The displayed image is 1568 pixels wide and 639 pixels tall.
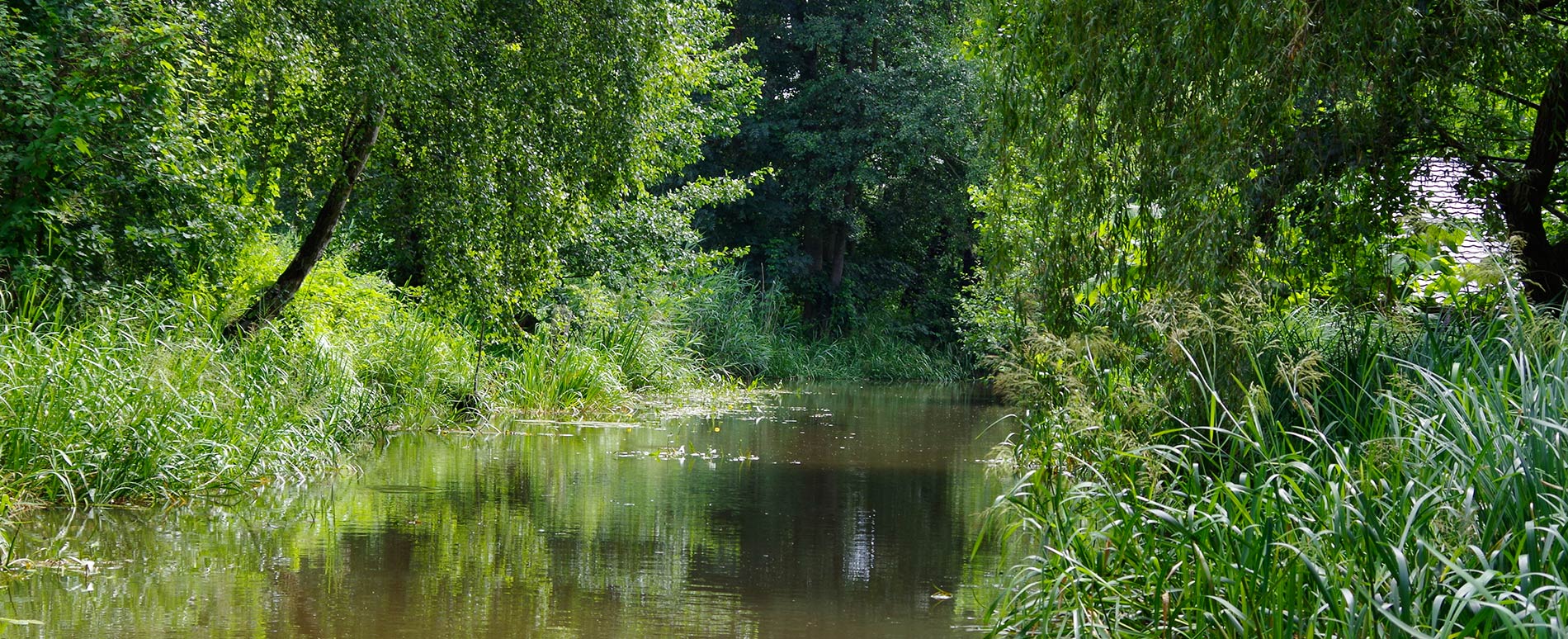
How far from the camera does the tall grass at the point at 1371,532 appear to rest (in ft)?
11.5

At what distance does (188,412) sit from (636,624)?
3772mm

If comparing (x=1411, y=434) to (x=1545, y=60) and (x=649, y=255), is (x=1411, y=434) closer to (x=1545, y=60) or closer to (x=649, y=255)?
(x=1545, y=60)

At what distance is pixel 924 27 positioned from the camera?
31500mm

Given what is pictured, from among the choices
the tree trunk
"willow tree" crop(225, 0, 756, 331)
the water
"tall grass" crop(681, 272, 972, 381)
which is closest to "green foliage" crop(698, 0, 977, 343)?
"tall grass" crop(681, 272, 972, 381)

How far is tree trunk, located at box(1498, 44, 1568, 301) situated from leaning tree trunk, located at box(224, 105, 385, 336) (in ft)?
24.9

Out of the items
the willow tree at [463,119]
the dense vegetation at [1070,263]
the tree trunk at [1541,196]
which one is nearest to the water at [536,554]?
the dense vegetation at [1070,263]

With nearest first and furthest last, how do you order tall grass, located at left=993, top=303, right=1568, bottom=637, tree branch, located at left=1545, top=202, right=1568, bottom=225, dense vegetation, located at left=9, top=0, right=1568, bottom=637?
1. tall grass, located at left=993, top=303, right=1568, bottom=637
2. dense vegetation, located at left=9, top=0, right=1568, bottom=637
3. tree branch, located at left=1545, top=202, right=1568, bottom=225

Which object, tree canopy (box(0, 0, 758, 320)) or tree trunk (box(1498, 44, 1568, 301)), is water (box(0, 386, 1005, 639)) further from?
tree trunk (box(1498, 44, 1568, 301))

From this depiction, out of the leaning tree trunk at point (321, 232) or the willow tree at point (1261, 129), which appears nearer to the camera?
the willow tree at point (1261, 129)

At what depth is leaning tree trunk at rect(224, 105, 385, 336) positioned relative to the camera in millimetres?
10461

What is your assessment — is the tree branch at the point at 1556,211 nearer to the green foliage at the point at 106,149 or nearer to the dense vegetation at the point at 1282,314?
the dense vegetation at the point at 1282,314

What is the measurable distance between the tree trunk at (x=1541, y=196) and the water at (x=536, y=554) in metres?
3.45

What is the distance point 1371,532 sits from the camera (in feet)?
12.1

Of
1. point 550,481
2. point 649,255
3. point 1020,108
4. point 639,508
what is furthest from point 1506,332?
point 649,255
